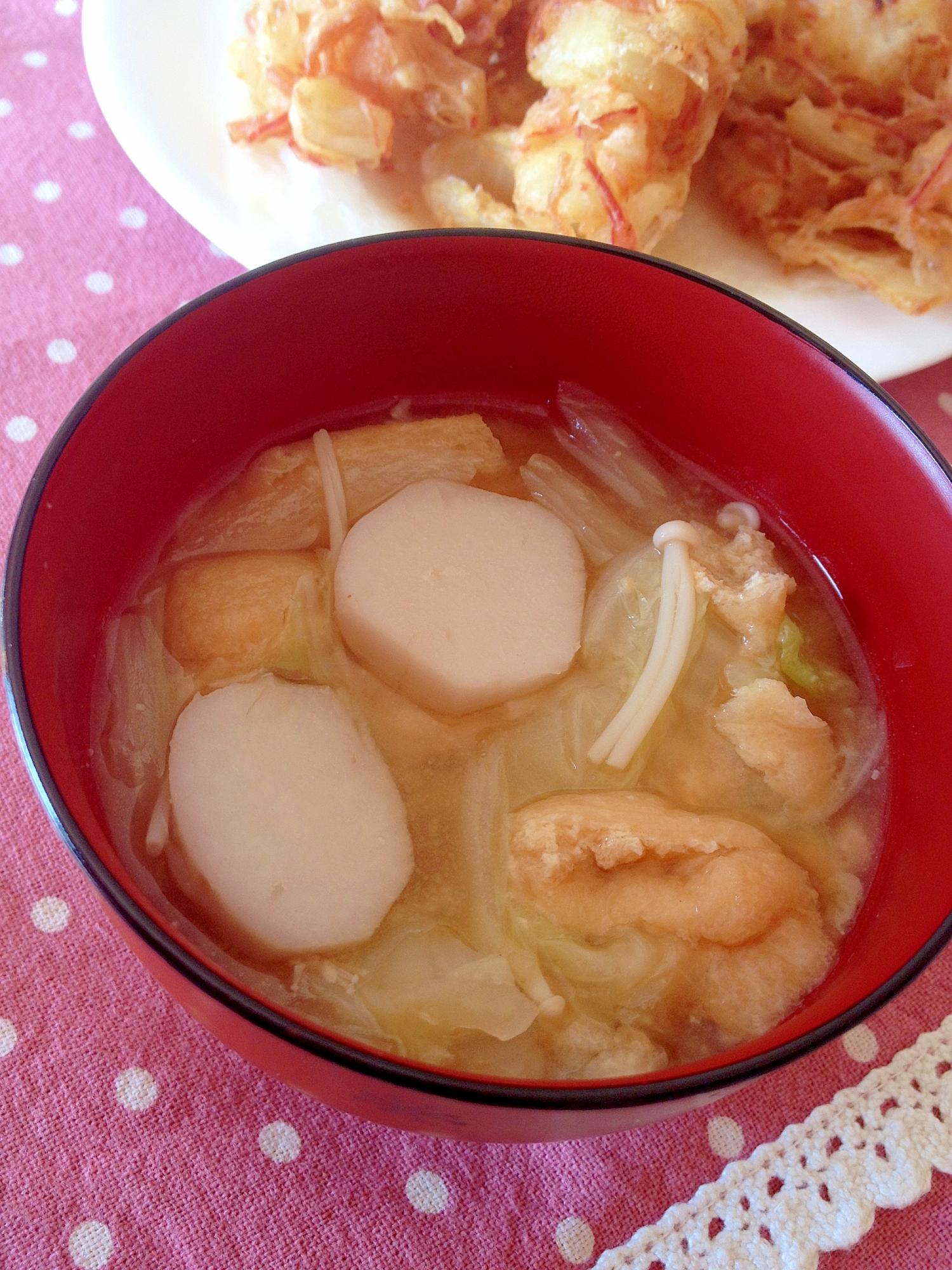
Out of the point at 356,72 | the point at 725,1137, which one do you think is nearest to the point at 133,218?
the point at 356,72

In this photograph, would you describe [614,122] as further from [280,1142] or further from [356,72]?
[280,1142]

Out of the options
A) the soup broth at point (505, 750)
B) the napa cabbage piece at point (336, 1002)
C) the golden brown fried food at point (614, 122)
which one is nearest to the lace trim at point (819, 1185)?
the soup broth at point (505, 750)

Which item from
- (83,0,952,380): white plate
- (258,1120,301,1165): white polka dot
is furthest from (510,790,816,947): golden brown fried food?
(83,0,952,380): white plate

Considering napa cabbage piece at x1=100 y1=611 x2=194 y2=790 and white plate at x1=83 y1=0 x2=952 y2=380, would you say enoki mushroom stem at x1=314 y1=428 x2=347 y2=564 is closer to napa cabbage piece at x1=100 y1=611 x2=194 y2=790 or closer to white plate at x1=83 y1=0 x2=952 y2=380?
napa cabbage piece at x1=100 y1=611 x2=194 y2=790

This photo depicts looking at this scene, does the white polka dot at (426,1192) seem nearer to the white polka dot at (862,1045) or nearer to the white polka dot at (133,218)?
the white polka dot at (862,1045)

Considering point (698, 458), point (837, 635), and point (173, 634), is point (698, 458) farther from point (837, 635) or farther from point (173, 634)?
point (173, 634)
